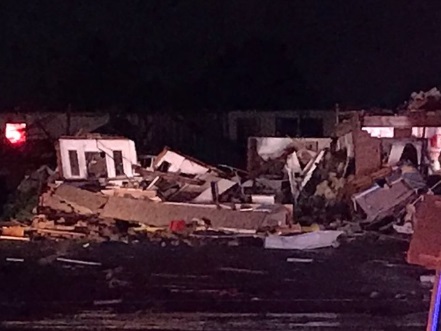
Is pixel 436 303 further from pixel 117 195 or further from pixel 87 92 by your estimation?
pixel 87 92

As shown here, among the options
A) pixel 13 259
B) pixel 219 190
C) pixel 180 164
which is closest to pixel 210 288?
pixel 13 259

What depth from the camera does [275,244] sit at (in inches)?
468

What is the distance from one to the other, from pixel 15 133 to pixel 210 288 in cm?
751

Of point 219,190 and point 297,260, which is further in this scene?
point 219,190

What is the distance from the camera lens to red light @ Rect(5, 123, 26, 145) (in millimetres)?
16062

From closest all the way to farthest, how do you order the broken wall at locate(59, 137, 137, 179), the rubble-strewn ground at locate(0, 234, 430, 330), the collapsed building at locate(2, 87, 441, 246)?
1. the rubble-strewn ground at locate(0, 234, 430, 330)
2. the collapsed building at locate(2, 87, 441, 246)
3. the broken wall at locate(59, 137, 137, 179)

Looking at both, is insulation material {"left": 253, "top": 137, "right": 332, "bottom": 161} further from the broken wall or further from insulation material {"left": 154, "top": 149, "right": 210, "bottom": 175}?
the broken wall

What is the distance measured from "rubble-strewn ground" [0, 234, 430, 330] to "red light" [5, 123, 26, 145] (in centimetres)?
414

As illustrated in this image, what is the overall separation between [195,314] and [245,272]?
2.08m

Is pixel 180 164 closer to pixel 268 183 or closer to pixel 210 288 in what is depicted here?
pixel 268 183

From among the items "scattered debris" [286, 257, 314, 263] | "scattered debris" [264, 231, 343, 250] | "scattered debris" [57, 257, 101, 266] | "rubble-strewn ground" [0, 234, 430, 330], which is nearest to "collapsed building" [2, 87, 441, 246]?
"scattered debris" [264, 231, 343, 250]

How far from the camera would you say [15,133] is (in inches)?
632

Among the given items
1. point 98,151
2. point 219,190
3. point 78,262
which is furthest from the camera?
point 98,151

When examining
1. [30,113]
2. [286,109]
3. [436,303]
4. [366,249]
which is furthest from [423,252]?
[286,109]
